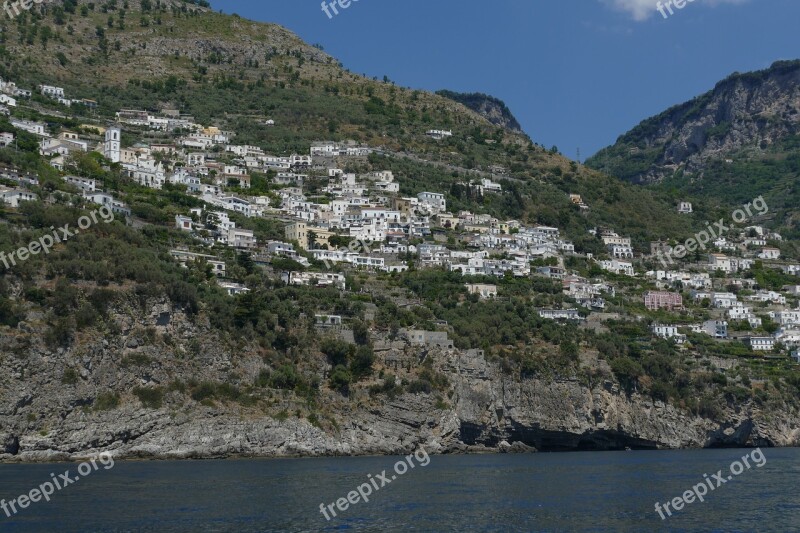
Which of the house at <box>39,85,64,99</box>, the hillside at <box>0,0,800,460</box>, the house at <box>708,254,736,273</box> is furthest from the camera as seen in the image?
the house at <box>39,85,64,99</box>

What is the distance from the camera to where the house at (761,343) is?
3440 inches

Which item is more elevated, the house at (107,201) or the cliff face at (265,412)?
the house at (107,201)

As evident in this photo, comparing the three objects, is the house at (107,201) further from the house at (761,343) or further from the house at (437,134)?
the house at (437,134)

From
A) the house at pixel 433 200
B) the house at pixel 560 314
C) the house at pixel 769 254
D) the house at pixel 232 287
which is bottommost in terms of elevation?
the house at pixel 560 314

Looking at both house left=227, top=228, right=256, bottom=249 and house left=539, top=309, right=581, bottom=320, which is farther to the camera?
house left=227, top=228, right=256, bottom=249

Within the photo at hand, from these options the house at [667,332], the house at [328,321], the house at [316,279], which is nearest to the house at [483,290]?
the house at [316,279]

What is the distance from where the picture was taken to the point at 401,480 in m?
47.6

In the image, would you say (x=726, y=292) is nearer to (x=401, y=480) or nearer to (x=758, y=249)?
(x=758, y=249)

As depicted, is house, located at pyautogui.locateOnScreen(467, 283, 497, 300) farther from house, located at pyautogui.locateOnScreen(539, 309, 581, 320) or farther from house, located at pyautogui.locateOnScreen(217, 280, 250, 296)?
house, located at pyautogui.locateOnScreen(217, 280, 250, 296)
